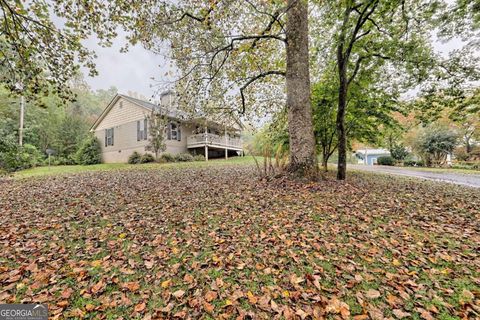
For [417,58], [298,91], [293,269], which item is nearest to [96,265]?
[293,269]

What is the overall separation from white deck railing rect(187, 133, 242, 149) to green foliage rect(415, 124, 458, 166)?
761 inches

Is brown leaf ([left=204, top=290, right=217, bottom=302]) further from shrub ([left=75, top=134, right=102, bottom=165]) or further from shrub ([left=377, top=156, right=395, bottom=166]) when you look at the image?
shrub ([left=377, top=156, right=395, bottom=166])

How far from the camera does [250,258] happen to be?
9.41ft

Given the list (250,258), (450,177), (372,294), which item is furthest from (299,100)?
(450,177)

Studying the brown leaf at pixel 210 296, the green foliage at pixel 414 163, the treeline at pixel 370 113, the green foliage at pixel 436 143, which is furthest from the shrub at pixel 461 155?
the brown leaf at pixel 210 296

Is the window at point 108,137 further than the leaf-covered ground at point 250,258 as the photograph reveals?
Yes

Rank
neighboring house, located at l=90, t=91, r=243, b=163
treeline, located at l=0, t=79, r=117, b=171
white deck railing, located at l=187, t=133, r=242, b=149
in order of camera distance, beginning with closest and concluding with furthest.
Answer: neighboring house, located at l=90, t=91, r=243, b=163 → white deck railing, located at l=187, t=133, r=242, b=149 → treeline, located at l=0, t=79, r=117, b=171

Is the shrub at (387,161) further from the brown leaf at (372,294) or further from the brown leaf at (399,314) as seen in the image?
the brown leaf at (399,314)

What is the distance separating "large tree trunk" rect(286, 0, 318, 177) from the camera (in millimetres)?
6113

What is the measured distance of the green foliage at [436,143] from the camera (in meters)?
20.1

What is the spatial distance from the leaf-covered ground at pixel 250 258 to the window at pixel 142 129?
13588 millimetres

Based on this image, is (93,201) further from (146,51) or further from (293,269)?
(293,269)

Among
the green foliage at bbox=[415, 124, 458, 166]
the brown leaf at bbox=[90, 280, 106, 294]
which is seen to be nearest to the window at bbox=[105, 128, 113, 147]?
the brown leaf at bbox=[90, 280, 106, 294]

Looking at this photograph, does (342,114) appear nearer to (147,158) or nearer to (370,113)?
(370,113)
